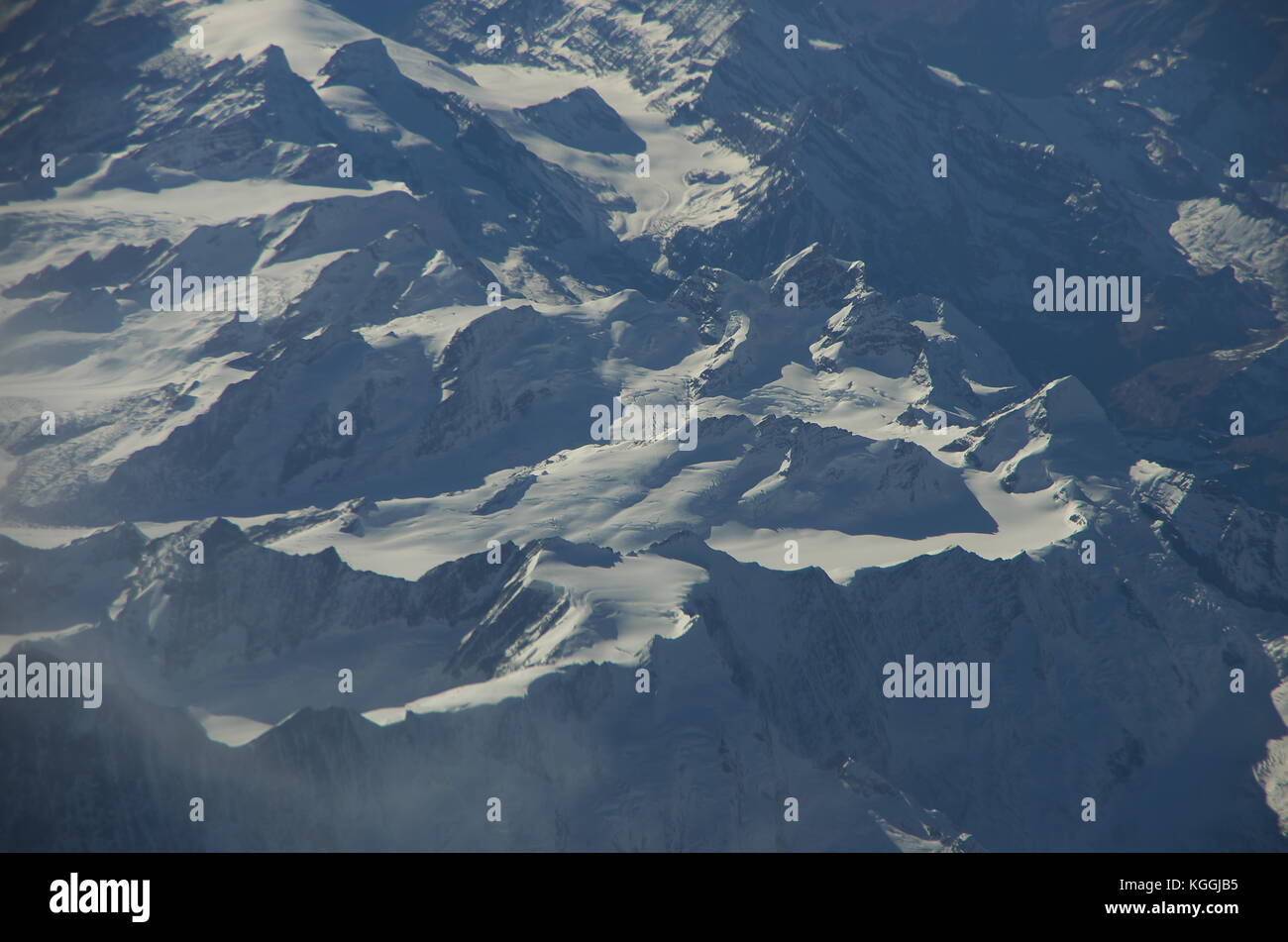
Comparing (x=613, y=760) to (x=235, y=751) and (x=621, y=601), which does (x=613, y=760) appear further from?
(x=235, y=751)

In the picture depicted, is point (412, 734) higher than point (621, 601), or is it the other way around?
point (621, 601)
